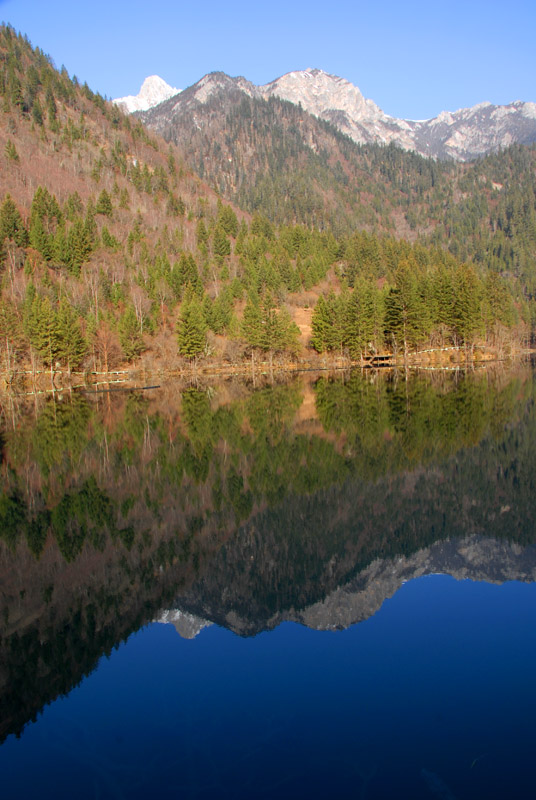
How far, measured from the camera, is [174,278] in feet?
325

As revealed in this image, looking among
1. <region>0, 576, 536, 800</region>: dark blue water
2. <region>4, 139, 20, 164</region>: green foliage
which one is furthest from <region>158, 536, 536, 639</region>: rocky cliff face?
<region>4, 139, 20, 164</region>: green foliage

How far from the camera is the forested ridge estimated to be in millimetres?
78750

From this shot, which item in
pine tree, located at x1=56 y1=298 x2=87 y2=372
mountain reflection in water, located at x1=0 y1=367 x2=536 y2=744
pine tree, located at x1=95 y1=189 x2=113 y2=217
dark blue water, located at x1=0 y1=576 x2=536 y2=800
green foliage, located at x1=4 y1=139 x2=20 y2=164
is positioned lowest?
dark blue water, located at x1=0 y1=576 x2=536 y2=800

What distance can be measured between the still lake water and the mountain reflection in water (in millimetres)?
56

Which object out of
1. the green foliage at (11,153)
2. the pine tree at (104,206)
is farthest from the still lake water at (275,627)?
the green foliage at (11,153)

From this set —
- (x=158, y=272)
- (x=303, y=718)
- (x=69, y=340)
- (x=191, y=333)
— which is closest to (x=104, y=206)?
(x=158, y=272)

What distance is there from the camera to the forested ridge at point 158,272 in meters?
78.8

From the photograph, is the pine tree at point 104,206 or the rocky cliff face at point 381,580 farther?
the pine tree at point 104,206

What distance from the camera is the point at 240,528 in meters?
12.6

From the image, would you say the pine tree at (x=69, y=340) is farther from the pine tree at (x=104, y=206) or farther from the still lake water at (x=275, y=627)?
the still lake water at (x=275, y=627)

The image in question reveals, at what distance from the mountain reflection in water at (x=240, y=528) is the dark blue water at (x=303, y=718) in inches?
22.4

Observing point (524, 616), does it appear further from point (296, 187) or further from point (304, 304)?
point (296, 187)

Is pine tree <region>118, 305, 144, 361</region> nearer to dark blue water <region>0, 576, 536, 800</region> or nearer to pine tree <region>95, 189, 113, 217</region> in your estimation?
pine tree <region>95, 189, 113, 217</region>

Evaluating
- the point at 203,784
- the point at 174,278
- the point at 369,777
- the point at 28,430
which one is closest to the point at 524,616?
the point at 369,777
